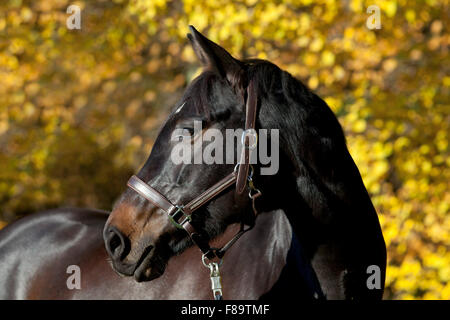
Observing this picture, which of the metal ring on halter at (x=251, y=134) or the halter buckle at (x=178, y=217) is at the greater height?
the metal ring on halter at (x=251, y=134)

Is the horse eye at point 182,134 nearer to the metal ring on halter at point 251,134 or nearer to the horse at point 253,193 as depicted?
the horse at point 253,193

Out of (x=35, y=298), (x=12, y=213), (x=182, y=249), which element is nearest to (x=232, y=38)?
(x=35, y=298)

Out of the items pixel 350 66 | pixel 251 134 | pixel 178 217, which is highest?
pixel 350 66

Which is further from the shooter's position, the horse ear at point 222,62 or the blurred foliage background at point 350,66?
the blurred foliage background at point 350,66

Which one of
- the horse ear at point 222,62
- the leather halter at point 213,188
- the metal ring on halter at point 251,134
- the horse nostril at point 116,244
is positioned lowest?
the horse nostril at point 116,244

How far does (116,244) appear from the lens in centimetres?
214

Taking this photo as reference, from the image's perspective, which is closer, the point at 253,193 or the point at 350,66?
the point at 253,193

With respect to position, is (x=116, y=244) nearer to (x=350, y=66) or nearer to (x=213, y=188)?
(x=213, y=188)

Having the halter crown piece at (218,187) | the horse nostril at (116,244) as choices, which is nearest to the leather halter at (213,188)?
the halter crown piece at (218,187)

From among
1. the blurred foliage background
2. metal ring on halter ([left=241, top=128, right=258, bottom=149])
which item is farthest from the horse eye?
the blurred foliage background

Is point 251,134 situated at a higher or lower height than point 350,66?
lower

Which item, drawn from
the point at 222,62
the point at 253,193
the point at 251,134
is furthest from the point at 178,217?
the point at 222,62

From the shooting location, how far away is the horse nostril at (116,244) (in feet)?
6.88

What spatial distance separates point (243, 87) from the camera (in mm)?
2137
